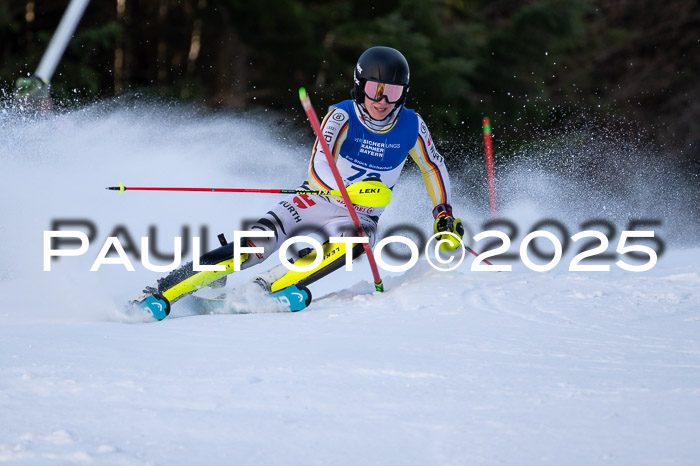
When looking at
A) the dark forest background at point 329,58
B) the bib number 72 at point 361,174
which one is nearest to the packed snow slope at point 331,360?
the bib number 72 at point 361,174

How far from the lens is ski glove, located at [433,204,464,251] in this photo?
5273 millimetres

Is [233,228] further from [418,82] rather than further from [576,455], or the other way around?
[418,82]

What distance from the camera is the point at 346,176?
205 inches

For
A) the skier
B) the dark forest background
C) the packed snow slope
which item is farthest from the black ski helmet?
the dark forest background

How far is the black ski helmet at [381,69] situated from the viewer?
16.1 ft

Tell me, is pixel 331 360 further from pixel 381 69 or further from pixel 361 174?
pixel 381 69

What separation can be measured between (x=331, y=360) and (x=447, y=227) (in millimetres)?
1969

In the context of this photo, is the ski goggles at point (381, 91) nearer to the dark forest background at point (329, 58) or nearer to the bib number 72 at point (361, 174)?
the bib number 72 at point (361, 174)

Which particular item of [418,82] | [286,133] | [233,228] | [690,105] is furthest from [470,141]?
[233,228]

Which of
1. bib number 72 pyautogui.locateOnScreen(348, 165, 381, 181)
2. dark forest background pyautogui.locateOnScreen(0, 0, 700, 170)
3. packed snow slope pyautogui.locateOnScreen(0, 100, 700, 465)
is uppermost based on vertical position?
dark forest background pyautogui.locateOnScreen(0, 0, 700, 170)

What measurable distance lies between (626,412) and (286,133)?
1093 centimetres

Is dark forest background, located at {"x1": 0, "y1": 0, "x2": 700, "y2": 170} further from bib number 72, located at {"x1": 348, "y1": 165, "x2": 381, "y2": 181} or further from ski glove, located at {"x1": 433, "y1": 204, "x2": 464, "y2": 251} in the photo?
ski glove, located at {"x1": 433, "y1": 204, "x2": 464, "y2": 251}

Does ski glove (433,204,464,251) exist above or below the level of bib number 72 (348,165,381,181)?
below

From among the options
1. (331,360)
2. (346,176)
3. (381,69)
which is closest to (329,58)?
(346,176)
